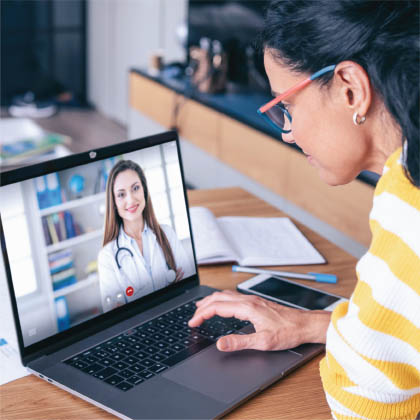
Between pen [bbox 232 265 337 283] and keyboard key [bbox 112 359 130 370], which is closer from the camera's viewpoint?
keyboard key [bbox 112 359 130 370]

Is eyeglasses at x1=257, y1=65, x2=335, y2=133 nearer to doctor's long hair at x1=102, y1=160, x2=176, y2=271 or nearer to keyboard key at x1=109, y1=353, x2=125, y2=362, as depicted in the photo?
doctor's long hair at x1=102, y1=160, x2=176, y2=271

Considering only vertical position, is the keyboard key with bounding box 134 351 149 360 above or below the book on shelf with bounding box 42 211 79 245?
below

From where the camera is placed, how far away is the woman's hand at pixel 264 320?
0.92 meters

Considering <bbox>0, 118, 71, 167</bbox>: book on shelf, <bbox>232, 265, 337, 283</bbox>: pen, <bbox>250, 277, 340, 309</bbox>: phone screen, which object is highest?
<bbox>250, 277, 340, 309</bbox>: phone screen

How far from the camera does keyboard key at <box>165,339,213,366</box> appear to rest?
0.89 meters

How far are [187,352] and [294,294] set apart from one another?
0.27m

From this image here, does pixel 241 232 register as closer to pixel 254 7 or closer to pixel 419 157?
pixel 419 157

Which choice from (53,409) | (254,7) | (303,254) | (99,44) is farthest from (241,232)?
Answer: (99,44)

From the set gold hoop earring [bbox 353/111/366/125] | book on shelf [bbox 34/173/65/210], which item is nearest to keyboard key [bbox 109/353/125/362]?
book on shelf [bbox 34/173/65/210]

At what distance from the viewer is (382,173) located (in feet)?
2.68

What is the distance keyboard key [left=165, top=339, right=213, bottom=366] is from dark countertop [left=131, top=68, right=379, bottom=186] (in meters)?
1.66

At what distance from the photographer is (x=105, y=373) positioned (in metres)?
0.86

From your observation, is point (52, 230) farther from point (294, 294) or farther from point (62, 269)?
point (294, 294)

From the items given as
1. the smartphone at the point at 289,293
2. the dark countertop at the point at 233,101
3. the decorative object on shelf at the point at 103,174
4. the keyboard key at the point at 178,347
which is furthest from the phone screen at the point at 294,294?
the dark countertop at the point at 233,101
